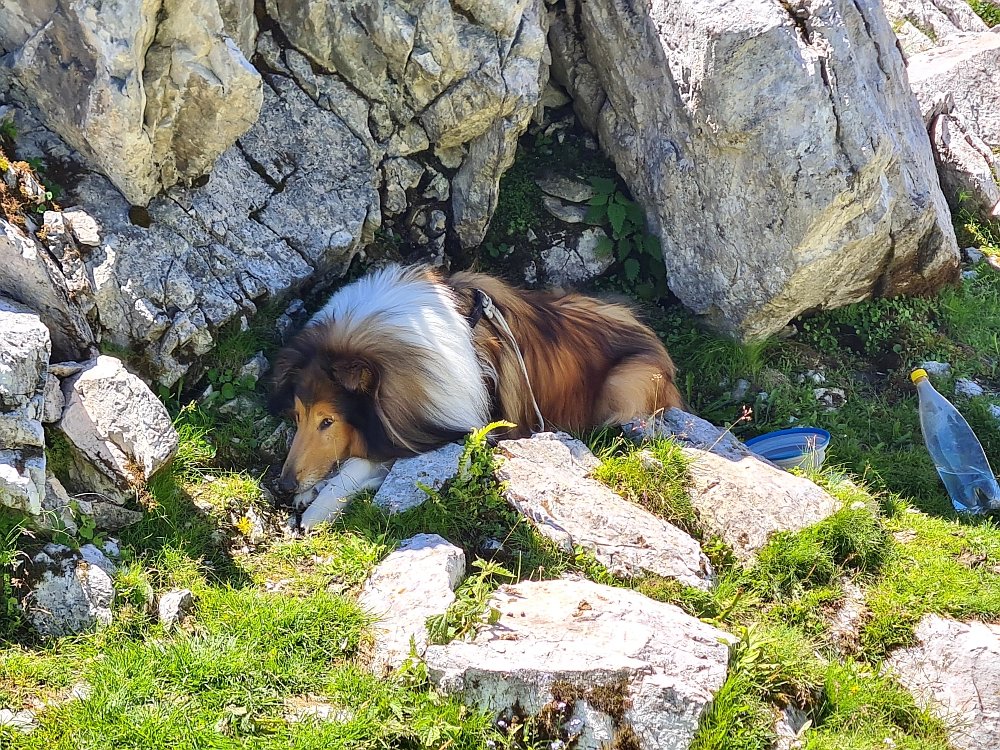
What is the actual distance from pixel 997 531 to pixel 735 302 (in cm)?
209

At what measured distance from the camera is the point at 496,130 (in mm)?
5582

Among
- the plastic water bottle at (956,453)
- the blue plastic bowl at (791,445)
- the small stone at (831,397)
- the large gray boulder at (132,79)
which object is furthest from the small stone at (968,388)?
the large gray boulder at (132,79)

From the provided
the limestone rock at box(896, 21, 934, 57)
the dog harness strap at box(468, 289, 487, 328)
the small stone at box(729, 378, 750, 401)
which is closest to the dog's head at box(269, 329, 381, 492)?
the dog harness strap at box(468, 289, 487, 328)

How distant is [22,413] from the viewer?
3521mm

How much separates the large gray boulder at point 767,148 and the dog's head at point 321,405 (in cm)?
254

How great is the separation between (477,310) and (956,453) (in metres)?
3.07

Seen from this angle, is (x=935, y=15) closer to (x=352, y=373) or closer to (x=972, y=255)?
(x=972, y=255)

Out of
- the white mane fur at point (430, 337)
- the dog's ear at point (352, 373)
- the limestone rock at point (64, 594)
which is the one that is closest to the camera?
the limestone rock at point (64, 594)

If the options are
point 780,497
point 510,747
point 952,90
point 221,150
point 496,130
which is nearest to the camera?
point 510,747

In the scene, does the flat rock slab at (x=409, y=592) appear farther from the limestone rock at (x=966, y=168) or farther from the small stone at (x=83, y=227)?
the limestone rock at (x=966, y=168)

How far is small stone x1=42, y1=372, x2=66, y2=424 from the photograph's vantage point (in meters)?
3.70

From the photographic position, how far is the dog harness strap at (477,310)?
16.0ft

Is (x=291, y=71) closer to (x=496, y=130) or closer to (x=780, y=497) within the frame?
(x=496, y=130)

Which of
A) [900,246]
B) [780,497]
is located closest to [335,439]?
[780,497]
